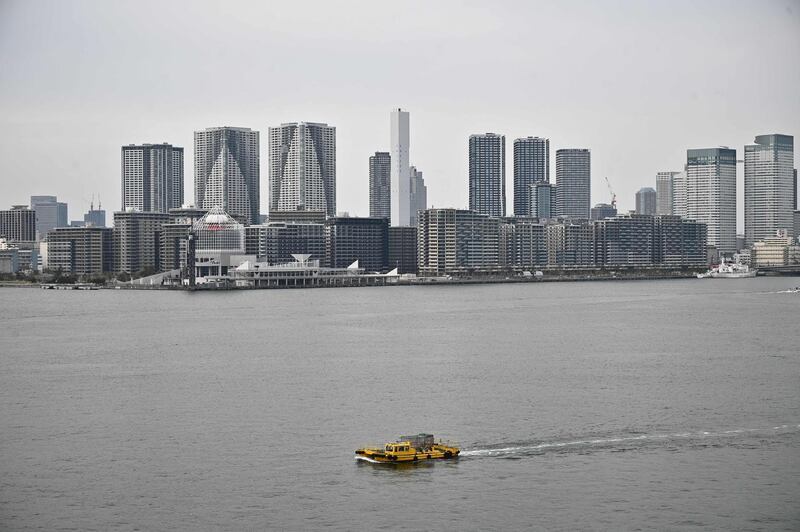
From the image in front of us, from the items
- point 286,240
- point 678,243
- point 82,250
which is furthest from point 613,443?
point 678,243

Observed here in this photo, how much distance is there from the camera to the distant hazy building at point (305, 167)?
7638 inches

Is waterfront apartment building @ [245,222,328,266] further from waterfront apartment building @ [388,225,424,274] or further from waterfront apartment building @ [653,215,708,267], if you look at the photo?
waterfront apartment building @ [653,215,708,267]

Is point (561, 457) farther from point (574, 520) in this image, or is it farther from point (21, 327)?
point (21, 327)

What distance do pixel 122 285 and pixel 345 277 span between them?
23833mm

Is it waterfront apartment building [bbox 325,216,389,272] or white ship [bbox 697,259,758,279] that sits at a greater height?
waterfront apartment building [bbox 325,216,389,272]

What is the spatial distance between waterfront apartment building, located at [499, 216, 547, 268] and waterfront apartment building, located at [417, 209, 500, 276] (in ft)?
38.1

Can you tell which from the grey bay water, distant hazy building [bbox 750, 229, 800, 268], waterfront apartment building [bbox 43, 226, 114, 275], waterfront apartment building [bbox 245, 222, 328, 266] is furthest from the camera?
distant hazy building [bbox 750, 229, 800, 268]

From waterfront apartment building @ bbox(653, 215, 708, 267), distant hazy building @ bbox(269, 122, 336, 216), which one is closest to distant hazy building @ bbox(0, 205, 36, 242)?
distant hazy building @ bbox(269, 122, 336, 216)

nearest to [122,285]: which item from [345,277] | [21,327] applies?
[345,277]

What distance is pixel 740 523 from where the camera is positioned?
2069 centimetres

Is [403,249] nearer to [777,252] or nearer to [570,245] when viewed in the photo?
[570,245]

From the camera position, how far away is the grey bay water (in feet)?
70.7

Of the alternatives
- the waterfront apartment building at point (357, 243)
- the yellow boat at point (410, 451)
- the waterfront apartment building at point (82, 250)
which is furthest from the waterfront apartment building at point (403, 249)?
the yellow boat at point (410, 451)

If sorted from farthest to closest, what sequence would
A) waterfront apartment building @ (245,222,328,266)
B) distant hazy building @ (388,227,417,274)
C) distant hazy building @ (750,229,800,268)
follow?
distant hazy building @ (750,229,800,268) < distant hazy building @ (388,227,417,274) < waterfront apartment building @ (245,222,328,266)
